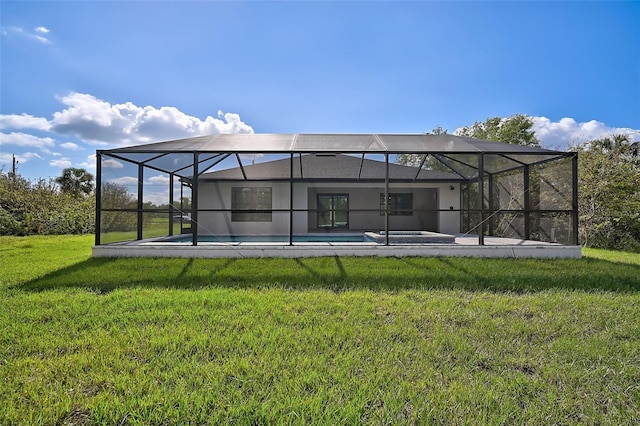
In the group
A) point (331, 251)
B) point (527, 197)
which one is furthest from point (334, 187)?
point (527, 197)

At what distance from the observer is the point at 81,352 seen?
259 cm

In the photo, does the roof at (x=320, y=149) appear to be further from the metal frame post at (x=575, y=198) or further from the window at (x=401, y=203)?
the window at (x=401, y=203)

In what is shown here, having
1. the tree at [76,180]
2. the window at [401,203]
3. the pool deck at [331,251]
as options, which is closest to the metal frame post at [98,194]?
the pool deck at [331,251]

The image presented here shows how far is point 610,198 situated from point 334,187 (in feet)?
29.7

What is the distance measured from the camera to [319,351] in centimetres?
262

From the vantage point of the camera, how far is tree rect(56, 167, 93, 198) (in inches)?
894

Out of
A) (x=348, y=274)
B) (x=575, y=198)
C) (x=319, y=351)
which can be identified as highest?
(x=575, y=198)

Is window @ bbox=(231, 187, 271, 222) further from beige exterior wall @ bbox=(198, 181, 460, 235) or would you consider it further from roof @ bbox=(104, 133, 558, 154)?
roof @ bbox=(104, 133, 558, 154)

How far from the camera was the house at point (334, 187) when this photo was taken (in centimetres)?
751

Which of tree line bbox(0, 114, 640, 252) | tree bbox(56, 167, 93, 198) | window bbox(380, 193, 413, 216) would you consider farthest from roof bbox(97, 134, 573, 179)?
tree bbox(56, 167, 93, 198)

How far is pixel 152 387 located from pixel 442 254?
21.0 feet

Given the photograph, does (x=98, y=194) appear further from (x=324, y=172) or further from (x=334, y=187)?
(x=334, y=187)

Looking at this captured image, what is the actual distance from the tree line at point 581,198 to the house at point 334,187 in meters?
0.78

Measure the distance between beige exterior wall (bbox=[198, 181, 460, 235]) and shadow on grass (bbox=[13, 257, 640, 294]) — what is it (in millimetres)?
5745
